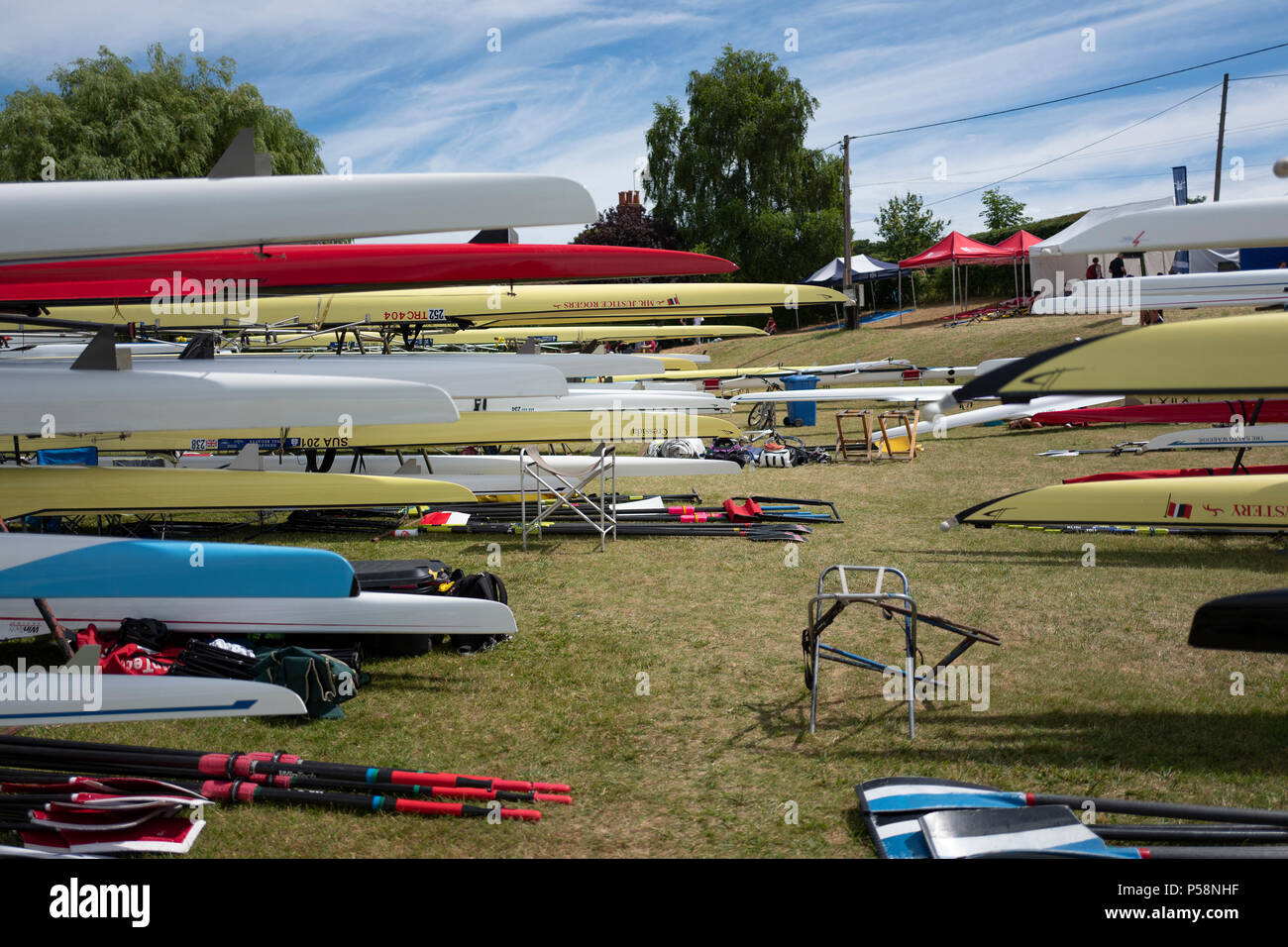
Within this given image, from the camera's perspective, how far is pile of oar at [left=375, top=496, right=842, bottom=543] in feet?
28.5

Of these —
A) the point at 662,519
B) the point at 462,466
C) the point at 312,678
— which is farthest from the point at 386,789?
the point at 462,466

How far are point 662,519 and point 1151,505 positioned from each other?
4.52 meters

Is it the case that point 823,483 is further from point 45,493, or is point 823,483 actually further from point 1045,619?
point 45,493

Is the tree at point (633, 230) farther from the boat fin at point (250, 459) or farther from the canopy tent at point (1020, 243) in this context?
the boat fin at point (250, 459)

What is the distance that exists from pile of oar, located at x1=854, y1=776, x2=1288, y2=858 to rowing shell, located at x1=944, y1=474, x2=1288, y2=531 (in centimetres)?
441

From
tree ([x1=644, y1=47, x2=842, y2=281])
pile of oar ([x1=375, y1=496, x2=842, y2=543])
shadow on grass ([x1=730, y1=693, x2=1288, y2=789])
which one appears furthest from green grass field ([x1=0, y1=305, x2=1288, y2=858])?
tree ([x1=644, y1=47, x2=842, y2=281])

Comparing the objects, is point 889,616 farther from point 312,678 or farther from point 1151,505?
point 1151,505

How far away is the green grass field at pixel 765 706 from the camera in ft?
11.8

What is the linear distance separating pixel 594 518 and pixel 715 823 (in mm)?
5851

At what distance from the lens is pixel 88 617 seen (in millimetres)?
5395

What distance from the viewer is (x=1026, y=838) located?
3129mm

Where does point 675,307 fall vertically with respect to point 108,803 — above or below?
above
